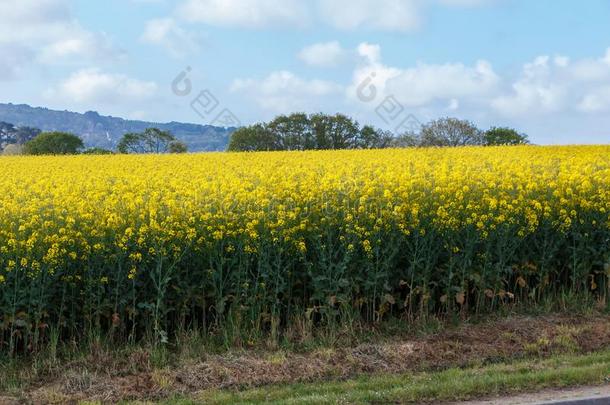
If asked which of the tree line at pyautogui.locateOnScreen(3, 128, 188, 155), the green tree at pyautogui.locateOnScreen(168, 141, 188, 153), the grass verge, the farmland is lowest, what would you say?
the grass verge

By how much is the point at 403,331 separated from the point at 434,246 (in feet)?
4.12

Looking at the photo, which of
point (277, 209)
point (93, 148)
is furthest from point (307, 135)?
point (277, 209)

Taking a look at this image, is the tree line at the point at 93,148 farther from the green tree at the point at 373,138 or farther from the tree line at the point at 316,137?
the green tree at the point at 373,138

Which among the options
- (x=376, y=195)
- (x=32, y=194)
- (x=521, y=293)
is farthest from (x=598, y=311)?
(x=32, y=194)

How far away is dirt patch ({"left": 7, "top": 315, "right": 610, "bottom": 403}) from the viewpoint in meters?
7.87

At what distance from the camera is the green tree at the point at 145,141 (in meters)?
52.5

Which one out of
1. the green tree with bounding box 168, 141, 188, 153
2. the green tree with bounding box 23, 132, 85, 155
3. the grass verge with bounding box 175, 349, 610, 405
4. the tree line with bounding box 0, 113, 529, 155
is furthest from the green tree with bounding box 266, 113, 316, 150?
the grass verge with bounding box 175, 349, 610, 405

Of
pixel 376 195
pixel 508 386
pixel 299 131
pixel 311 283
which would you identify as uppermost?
pixel 299 131

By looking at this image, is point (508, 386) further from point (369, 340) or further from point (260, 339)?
point (260, 339)

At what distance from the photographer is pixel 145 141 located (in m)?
53.5

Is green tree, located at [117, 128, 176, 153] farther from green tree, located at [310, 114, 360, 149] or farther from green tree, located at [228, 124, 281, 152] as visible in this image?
green tree, located at [310, 114, 360, 149]

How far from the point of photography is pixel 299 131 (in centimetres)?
5006

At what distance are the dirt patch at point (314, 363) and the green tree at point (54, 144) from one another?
50304mm

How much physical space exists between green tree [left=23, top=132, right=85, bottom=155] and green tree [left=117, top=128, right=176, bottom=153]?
459 centimetres
